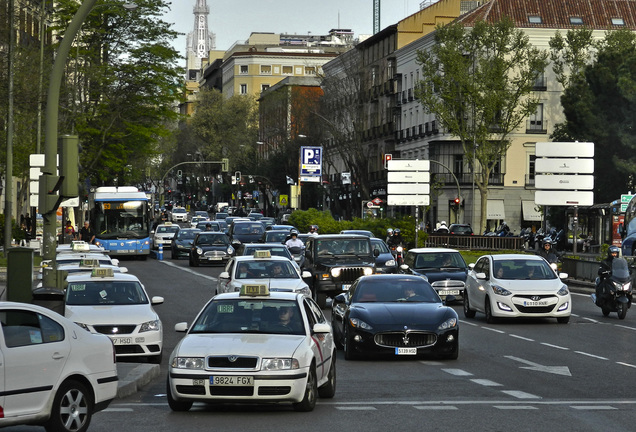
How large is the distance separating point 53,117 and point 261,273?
35.8ft

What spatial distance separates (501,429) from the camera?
13266 mm

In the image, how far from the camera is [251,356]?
13891 mm

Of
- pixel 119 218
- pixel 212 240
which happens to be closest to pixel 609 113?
pixel 212 240

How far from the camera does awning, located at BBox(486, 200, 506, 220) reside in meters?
104

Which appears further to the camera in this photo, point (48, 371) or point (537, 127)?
point (537, 127)

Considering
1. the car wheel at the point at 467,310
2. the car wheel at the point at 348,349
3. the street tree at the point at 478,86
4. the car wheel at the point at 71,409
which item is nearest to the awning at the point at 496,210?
the street tree at the point at 478,86

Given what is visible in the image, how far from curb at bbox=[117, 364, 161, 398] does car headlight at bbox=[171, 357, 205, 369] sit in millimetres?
A: 2571

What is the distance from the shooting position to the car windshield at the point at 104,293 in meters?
21.4

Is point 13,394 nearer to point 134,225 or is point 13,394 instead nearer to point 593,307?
point 593,307

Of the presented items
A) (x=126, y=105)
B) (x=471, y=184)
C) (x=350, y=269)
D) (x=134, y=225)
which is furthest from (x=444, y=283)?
(x=471, y=184)

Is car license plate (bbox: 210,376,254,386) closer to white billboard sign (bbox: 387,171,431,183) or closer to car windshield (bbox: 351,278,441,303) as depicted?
car windshield (bbox: 351,278,441,303)

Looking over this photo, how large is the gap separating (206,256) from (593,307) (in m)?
26.4

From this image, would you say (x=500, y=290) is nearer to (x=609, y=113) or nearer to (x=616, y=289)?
(x=616, y=289)

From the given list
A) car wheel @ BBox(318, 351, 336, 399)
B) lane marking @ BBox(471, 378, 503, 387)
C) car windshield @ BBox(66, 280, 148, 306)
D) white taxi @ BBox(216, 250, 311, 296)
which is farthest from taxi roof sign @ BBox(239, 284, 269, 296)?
white taxi @ BBox(216, 250, 311, 296)
